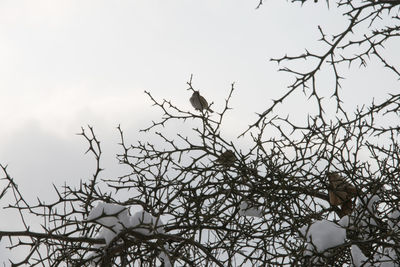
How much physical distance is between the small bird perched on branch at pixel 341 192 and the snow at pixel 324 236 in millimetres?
817

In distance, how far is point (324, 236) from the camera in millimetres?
2820

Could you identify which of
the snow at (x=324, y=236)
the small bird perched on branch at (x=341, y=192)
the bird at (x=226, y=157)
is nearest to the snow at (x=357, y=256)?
the snow at (x=324, y=236)

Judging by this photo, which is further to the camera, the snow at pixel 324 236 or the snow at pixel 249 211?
the snow at pixel 249 211

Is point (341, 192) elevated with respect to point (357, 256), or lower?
elevated

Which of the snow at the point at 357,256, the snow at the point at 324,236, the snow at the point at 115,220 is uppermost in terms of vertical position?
the snow at the point at 115,220

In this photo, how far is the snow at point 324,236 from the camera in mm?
2797

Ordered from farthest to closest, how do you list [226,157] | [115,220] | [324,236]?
[226,157], [324,236], [115,220]

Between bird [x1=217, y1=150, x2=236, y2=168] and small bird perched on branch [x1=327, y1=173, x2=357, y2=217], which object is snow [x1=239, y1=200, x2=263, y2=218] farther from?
small bird perched on branch [x1=327, y1=173, x2=357, y2=217]

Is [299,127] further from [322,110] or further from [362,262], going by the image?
[362,262]

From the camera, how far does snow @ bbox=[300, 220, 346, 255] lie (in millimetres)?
2797

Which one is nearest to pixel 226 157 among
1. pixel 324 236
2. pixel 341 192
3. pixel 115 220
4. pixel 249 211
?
pixel 249 211

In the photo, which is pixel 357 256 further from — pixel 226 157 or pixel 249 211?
pixel 226 157

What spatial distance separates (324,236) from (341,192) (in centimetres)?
110

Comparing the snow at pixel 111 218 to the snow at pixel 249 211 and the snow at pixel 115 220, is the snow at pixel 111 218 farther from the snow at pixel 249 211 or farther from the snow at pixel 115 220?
the snow at pixel 249 211
